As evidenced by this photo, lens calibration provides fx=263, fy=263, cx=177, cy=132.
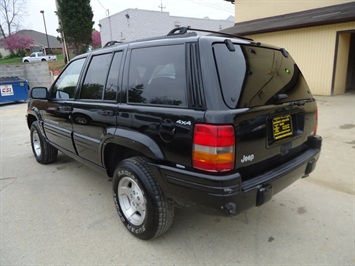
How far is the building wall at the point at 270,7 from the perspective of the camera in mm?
12617

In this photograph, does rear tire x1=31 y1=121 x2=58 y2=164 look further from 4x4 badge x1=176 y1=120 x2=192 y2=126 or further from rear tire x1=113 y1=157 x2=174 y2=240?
4x4 badge x1=176 y1=120 x2=192 y2=126

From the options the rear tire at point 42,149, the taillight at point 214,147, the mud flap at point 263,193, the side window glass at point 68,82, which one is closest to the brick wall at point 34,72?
the rear tire at point 42,149

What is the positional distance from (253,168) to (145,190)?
37.2 inches

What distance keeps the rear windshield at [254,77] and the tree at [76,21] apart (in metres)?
26.4

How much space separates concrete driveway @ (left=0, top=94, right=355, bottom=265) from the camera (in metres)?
2.34

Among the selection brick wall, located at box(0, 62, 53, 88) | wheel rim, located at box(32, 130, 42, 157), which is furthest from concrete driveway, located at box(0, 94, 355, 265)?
brick wall, located at box(0, 62, 53, 88)

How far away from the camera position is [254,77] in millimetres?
2217

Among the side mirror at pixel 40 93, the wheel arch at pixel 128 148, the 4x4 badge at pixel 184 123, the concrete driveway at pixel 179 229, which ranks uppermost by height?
the side mirror at pixel 40 93

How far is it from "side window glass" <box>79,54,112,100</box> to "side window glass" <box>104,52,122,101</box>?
0.31ft

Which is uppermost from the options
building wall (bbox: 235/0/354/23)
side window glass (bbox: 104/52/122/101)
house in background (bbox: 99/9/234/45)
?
house in background (bbox: 99/9/234/45)

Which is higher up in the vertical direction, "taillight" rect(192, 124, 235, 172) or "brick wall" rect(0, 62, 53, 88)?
"brick wall" rect(0, 62, 53, 88)

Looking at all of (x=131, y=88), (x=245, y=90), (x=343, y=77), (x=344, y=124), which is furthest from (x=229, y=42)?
(x=343, y=77)

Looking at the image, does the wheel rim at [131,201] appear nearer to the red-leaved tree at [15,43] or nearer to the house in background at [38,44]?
the red-leaved tree at [15,43]

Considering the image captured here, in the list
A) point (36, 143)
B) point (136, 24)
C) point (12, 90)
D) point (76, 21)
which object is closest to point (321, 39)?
point (36, 143)
